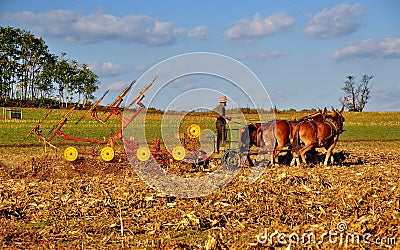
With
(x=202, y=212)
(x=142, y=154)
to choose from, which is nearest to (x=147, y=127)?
(x=142, y=154)

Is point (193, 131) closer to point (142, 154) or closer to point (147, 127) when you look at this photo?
point (142, 154)

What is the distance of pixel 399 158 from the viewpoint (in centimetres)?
2117

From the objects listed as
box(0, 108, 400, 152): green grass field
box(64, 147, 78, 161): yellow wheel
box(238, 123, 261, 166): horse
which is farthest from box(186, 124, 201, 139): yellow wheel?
box(64, 147, 78, 161): yellow wheel

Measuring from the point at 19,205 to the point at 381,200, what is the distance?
699cm

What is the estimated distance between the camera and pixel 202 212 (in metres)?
9.80

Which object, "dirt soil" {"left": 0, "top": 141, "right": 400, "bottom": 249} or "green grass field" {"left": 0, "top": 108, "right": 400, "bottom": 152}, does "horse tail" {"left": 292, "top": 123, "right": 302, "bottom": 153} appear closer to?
"green grass field" {"left": 0, "top": 108, "right": 400, "bottom": 152}

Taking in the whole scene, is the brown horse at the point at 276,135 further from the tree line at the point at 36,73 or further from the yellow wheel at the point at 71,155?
the tree line at the point at 36,73

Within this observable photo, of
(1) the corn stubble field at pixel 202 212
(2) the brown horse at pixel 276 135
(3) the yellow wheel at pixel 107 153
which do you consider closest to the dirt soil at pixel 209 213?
(1) the corn stubble field at pixel 202 212

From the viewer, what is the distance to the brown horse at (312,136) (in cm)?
1698

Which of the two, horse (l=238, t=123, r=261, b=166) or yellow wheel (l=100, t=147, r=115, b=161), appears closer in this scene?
yellow wheel (l=100, t=147, r=115, b=161)

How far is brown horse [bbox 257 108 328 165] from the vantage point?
1648 cm

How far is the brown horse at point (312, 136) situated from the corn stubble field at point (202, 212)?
2361mm

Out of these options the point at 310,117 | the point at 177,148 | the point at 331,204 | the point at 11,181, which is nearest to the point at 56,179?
the point at 11,181

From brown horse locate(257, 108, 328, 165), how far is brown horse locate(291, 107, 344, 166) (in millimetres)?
200
